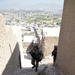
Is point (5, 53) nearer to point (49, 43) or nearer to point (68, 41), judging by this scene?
point (68, 41)

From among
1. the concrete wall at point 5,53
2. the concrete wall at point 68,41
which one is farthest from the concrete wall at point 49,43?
the concrete wall at point 5,53

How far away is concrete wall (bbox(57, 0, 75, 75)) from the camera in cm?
734

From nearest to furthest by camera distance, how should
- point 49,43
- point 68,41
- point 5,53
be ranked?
point 5,53
point 68,41
point 49,43

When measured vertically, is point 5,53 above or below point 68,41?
below

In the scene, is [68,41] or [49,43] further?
[49,43]

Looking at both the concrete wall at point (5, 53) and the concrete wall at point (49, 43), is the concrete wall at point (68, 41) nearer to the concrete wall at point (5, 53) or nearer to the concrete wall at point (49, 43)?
the concrete wall at point (5, 53)

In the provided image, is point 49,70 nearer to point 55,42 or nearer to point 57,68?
point 57,68

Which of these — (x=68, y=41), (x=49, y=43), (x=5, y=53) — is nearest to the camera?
(x=5, y=53)

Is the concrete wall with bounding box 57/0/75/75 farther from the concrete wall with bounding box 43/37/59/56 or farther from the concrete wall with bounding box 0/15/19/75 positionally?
the concrete wall with bounding box 43/37/59/56

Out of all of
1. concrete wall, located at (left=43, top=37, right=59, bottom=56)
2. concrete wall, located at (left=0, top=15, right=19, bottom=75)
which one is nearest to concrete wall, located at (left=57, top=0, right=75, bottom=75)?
concrete wall, located at (left=0, top=15, right=19, bottom=75)

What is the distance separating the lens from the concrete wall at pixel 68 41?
734 cm

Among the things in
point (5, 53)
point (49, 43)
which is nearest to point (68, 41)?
point (5, 53)

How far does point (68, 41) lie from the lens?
781cm

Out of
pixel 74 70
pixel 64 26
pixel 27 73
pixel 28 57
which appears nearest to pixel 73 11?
pixel 64 26
